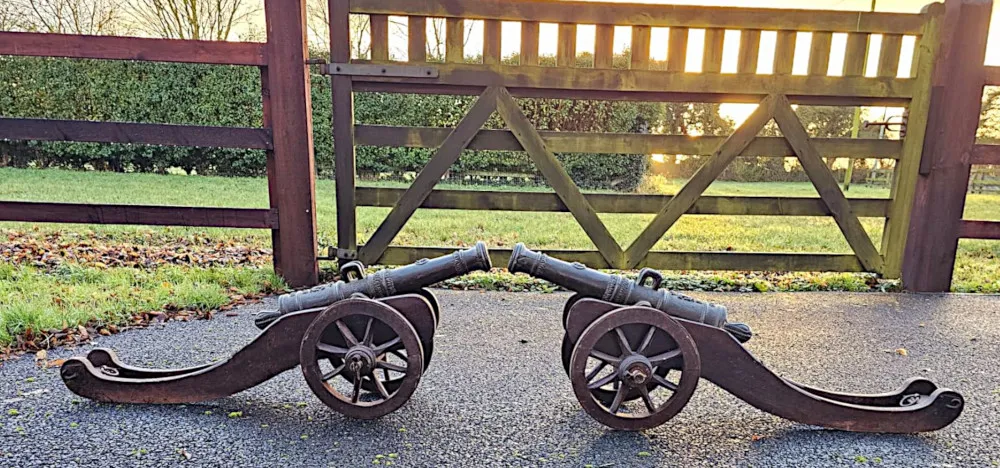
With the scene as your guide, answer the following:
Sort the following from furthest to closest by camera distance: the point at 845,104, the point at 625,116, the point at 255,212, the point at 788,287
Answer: the point at 625,116 → the point at 788,287 → the point at 845,104 → the point at 255,212

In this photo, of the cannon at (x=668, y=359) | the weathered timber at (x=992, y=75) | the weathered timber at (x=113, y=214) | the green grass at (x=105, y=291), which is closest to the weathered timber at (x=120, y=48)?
the weathered timber at (x=113, y=214)

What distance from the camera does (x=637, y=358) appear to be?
191 centimetres

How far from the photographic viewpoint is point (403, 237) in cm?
581

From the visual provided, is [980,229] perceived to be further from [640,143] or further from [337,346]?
[337,346]

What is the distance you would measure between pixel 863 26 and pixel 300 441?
168 inches

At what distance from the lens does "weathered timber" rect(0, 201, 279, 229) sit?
3.56 meters

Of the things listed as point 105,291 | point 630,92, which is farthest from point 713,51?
point 105,291

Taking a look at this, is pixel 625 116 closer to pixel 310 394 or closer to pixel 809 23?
pixel 809 23

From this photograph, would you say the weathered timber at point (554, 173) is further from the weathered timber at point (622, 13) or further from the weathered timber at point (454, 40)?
the weathered timber at point (622, 13)

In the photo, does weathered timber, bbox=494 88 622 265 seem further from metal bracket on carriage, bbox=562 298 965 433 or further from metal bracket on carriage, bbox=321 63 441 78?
metal bracket on carriage, bbox=562 298 965 433

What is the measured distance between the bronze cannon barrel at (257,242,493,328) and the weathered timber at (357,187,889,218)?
73.4 inches

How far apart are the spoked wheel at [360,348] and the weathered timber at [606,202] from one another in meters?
1.95

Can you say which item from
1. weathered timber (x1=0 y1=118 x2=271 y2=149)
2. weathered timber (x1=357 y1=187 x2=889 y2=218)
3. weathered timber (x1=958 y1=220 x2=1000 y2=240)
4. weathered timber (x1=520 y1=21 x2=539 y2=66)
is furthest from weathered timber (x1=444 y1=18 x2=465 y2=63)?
weathered timber (x1=958 y1=220 x2=1000 y2=240)

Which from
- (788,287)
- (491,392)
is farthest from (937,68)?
(491,392)
